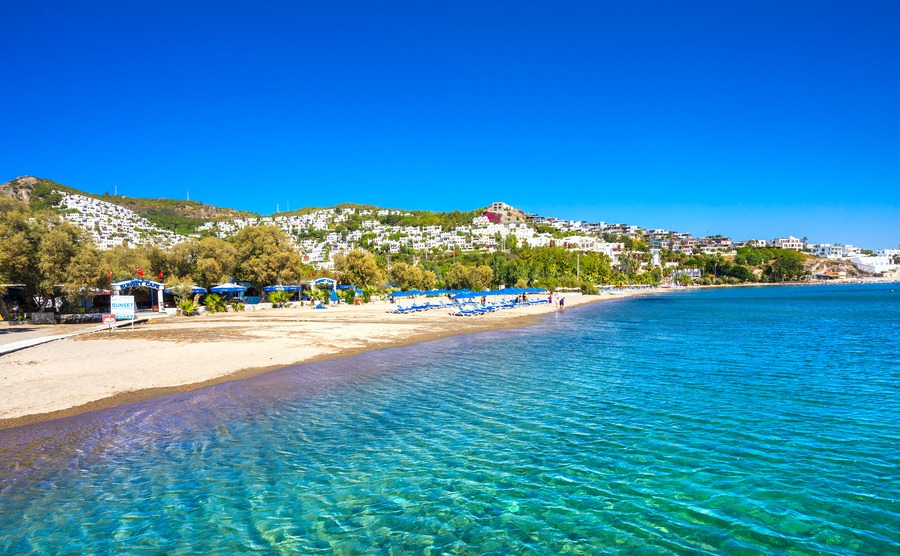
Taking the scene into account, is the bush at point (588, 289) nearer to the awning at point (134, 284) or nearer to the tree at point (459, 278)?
the tree at point (459, 278)

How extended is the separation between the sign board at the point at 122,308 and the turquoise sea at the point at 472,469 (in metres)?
24.9

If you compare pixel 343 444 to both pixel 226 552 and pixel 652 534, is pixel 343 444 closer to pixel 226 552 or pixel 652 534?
pixel 226 552

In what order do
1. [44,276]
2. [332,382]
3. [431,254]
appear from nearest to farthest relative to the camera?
[332,382] → [44,276] → [431,254]

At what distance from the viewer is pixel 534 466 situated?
28.7 ft

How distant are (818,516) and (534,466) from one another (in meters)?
4.04

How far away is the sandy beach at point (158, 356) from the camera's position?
13.4m

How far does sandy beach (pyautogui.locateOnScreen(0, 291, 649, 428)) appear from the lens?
1336 centimetres

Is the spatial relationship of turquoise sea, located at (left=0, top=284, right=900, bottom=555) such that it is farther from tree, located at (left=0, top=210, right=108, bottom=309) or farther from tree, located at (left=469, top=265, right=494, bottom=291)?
tree, located at (left=469, top=265, right=494, bottom=291)

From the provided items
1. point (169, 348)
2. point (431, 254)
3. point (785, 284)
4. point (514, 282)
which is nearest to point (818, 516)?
point (169, 348)

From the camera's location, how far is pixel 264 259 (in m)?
55.0

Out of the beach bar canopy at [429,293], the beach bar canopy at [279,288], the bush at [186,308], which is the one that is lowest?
the bush at [186,308]

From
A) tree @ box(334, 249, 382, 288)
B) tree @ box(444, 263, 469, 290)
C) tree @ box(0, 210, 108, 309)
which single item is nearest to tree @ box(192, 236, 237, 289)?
tree @ box(334, 249, 382, 288)

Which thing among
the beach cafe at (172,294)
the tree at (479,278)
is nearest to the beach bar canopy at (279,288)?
the beach cafe at (172,294)

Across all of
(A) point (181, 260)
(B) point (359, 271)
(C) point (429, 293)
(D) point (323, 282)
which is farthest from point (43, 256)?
(B) point (359, 271)
